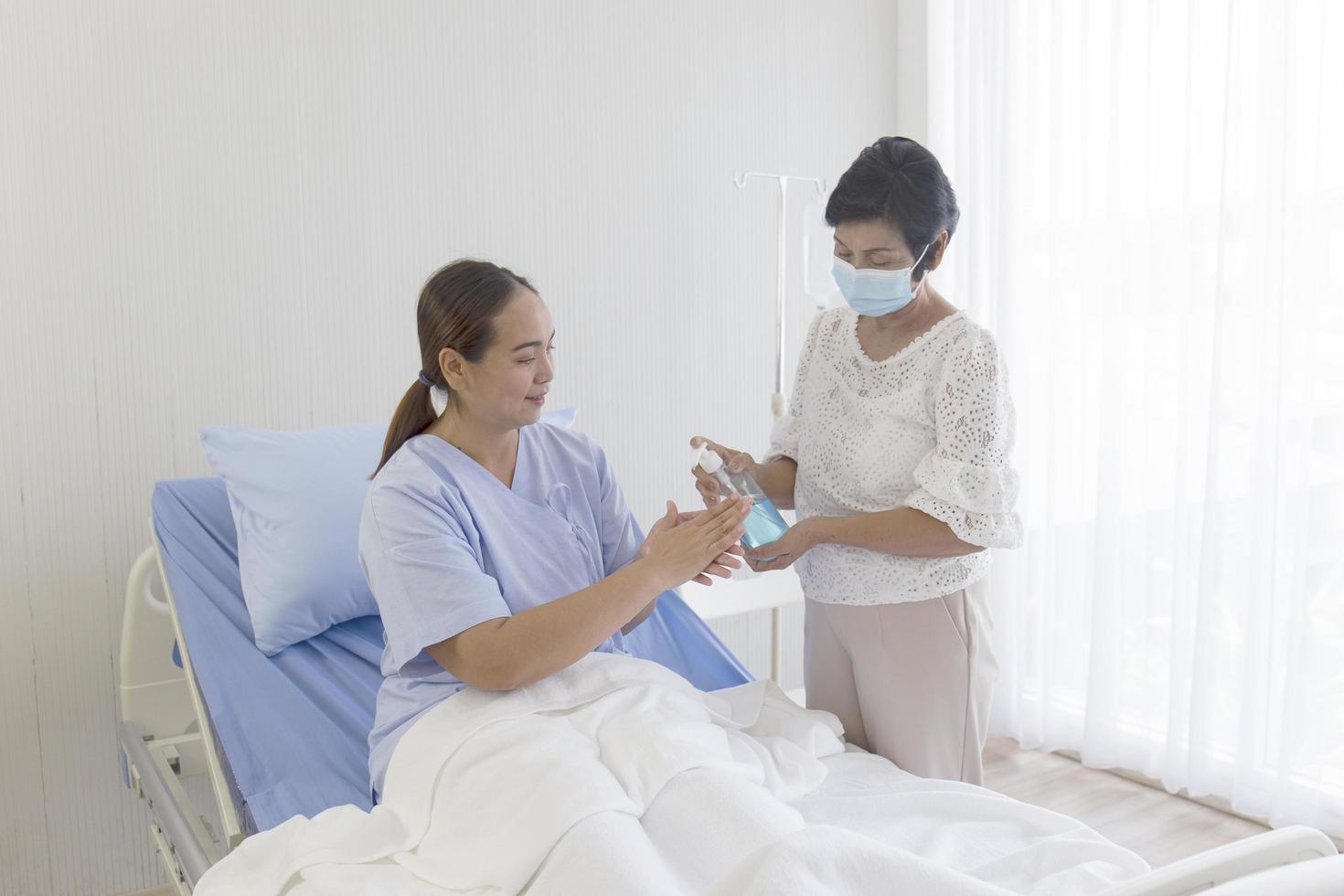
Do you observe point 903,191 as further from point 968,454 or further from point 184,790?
point 184,790

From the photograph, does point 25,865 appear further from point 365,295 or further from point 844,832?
point 844,832

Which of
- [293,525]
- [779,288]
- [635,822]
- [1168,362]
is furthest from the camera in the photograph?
[779,288]

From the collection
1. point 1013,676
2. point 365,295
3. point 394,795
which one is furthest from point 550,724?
point 1013,676

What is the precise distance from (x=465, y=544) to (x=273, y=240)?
1.24 metres

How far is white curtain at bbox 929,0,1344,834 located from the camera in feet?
7.77

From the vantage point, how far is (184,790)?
192 centimetres

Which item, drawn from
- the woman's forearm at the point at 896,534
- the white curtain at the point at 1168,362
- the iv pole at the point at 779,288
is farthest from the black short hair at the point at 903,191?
the white curtain at the point at 1168,362

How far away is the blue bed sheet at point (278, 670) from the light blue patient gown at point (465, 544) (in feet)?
0.59

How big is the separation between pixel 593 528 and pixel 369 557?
1.16 feet

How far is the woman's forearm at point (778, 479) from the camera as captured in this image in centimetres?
169

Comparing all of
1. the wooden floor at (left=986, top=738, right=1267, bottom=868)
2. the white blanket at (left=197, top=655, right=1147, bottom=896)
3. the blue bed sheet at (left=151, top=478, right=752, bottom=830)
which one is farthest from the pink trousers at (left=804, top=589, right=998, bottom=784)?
the wooden floor at (left=986, top=738, right=1267, bottom=868)

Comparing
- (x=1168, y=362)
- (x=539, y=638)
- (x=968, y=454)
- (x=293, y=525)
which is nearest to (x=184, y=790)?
(x=293, y=525)

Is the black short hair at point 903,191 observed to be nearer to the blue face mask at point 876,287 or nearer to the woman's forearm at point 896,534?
the blue face mask at point 876,287

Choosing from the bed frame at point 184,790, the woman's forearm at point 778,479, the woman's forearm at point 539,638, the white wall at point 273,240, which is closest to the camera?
the bed frame at point 184,790
